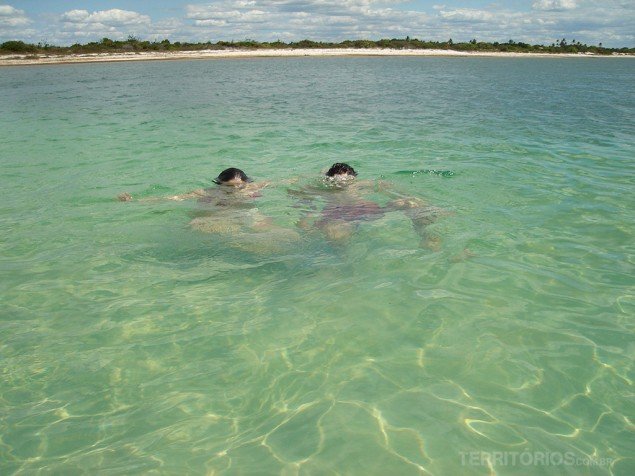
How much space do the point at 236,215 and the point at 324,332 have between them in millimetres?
3324

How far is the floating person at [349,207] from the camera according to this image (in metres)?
6.18

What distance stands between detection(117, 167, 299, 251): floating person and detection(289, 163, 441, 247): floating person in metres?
0.55

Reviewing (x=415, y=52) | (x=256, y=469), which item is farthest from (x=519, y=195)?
(x=415, y=52)

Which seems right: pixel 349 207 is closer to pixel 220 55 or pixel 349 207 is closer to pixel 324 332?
pixel 324 332

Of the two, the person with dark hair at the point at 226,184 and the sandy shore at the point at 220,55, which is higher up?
the sandy shore at the point at 220,55

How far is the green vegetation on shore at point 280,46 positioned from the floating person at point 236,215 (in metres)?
68.0

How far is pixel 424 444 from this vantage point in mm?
2947

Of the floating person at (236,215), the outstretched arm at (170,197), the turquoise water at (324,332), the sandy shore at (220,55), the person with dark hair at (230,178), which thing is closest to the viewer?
the turquoise water at (324,332)

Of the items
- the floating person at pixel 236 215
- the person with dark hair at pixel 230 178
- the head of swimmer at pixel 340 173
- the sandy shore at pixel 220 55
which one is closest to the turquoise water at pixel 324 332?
the floating person at pixel 236 215

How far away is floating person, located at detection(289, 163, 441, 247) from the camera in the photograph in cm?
618

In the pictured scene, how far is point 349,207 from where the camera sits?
7.08 m

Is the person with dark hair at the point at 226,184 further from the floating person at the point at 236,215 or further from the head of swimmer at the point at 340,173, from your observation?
the head of swimmer at the point at 340,173

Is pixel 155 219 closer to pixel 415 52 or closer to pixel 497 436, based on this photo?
pixel 497 436

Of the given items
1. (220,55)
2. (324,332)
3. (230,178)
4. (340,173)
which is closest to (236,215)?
(230,178)
